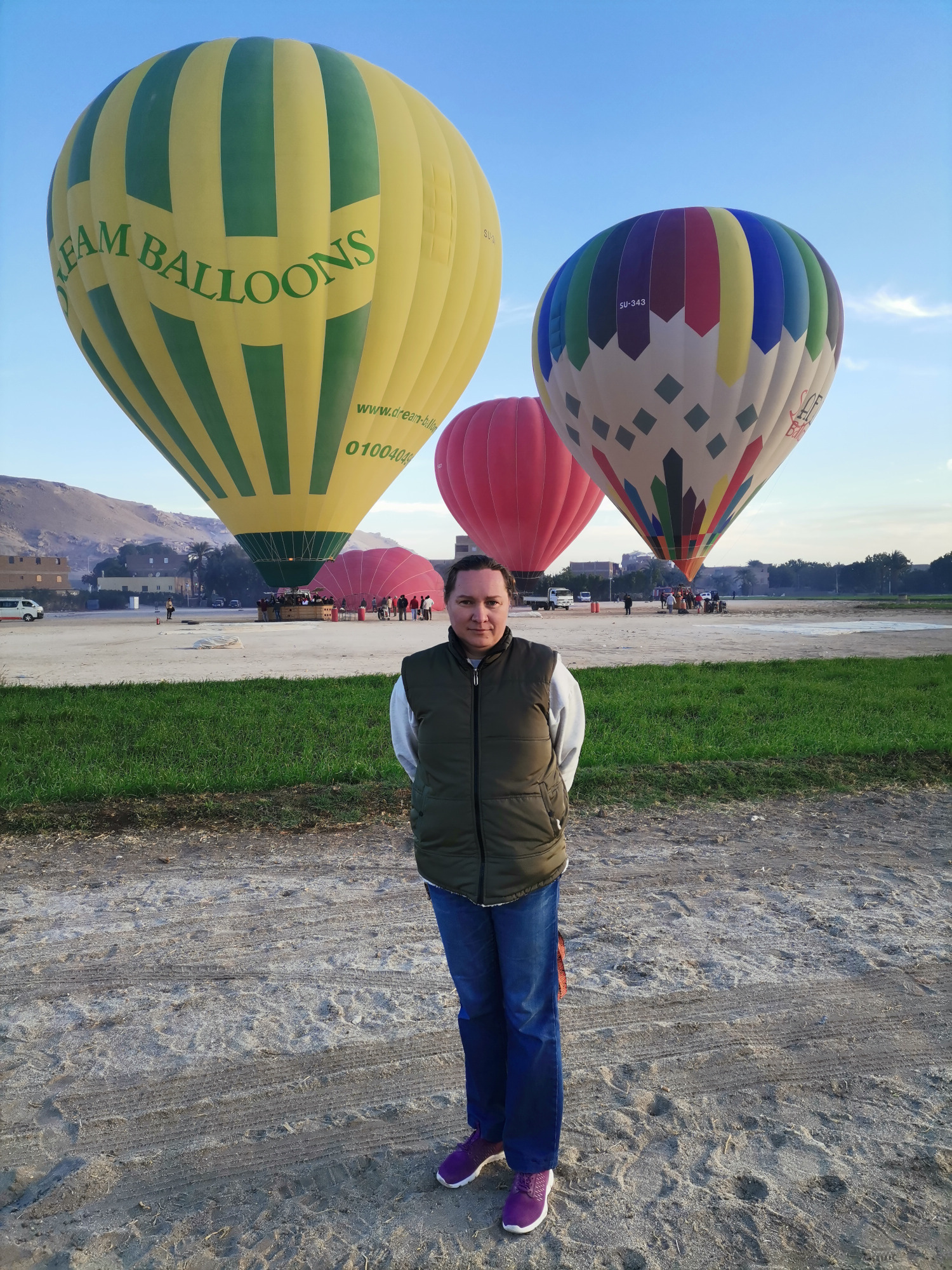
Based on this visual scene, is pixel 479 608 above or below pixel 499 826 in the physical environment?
above

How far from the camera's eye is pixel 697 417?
25312mm

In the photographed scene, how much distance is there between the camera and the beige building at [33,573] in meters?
114

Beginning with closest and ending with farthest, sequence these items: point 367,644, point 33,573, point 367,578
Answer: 1. point 367,644
2. point 367,578
3. point 33,573

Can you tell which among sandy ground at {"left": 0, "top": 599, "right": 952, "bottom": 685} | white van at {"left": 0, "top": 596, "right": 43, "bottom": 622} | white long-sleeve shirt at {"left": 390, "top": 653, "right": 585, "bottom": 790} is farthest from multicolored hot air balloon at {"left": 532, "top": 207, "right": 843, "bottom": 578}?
white van at {"left": 0, "top": 596, "right": 43, "bottom": 622}

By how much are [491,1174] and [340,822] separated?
3.88m

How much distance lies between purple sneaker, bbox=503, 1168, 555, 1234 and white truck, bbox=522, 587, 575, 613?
53183 millimetres

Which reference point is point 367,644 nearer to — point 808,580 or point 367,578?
point 367,578

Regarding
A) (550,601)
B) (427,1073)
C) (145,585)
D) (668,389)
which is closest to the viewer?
(427,1073)

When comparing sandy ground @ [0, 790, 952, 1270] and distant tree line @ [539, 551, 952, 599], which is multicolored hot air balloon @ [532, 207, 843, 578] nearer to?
sandy ground @ [0, 790, 952, 1270]

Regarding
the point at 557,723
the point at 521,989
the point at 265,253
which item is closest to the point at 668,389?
the point at 265,253

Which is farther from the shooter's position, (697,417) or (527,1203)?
(697,417)

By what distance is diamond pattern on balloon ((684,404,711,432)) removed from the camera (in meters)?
25.2

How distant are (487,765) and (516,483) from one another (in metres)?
41.0

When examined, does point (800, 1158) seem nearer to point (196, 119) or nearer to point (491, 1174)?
point (491, 1174)
